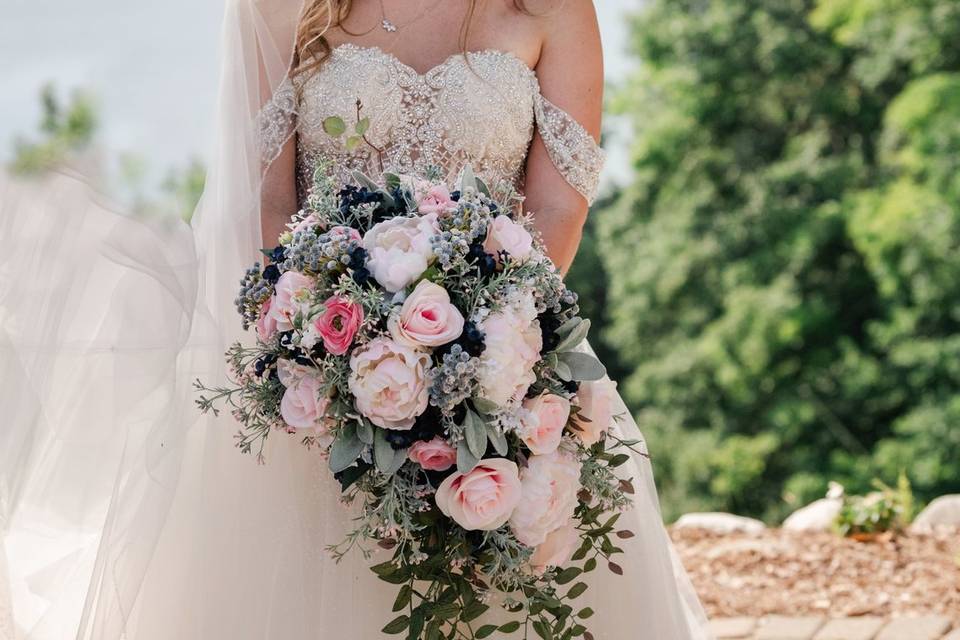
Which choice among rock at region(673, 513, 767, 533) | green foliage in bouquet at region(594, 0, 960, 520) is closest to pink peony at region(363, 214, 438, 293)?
rock at region(673, 513, 767, 533)

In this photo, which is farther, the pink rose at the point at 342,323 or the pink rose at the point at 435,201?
the pink rose at the point at 435,201

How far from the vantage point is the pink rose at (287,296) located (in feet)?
7.06

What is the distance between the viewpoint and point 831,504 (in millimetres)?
6840

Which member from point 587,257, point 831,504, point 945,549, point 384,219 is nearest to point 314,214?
point 384,219

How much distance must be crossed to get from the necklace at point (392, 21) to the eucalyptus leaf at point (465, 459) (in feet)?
4.07

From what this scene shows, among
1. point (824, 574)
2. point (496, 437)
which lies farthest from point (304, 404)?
point (824, 574)

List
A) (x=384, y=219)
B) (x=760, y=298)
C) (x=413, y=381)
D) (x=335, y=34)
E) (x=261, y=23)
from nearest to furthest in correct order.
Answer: (x=413, y=381), (x=384, y=219), (x=261, y=23), (x=335, y=34), (x=760, y=298)

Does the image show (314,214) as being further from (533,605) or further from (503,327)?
(533,605)

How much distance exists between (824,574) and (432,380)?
13.7ft

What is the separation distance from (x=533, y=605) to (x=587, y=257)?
2035cm

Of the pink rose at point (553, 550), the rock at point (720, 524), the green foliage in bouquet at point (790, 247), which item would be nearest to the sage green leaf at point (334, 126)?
the pink rose at point (553, 550)

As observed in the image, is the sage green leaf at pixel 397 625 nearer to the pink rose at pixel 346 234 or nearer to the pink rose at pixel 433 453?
the pink rose at pixel 433 453

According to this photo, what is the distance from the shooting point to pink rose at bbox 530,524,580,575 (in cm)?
228

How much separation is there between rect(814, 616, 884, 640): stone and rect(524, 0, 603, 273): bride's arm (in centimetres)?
251
